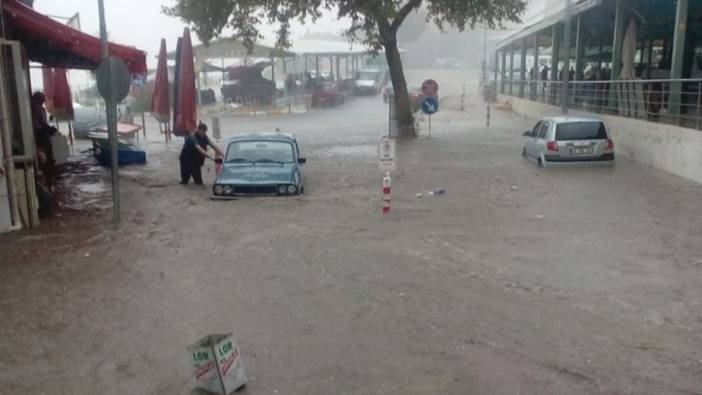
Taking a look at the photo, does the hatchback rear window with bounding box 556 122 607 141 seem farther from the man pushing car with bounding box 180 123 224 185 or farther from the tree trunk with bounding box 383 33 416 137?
the tree trunk with bounding box 383 33 416 137

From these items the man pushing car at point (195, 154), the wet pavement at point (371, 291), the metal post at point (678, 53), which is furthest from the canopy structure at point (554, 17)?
the man pushing car at point (195, 154)

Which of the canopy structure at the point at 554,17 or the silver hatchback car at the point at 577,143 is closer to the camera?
the silver hatchback car at the point at 577,143

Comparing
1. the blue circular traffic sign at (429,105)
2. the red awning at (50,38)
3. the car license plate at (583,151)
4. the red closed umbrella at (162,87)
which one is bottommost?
the car license plate at (583,151)

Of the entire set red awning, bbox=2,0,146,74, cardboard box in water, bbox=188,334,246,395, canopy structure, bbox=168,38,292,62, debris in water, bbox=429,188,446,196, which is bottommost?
debris in water, bbox=429,188,446,196

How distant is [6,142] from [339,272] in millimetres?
5550

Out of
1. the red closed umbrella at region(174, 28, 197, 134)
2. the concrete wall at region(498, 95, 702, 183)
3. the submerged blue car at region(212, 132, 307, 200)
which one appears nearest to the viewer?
the submerged blue car at region(212, 132, 307, 200)

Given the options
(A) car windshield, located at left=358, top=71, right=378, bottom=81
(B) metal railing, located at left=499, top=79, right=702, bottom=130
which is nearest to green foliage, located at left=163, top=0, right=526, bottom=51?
(B) metal railing, located at left=499, top=79, right=702, bottom=130

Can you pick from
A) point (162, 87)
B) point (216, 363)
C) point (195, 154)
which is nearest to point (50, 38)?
point (195, 154)

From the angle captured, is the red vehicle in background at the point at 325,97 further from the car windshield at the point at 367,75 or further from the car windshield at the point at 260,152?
the car windshield at the point at 260,152

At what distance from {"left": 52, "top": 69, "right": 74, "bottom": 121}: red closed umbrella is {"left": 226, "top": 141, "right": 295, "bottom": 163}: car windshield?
407 inches

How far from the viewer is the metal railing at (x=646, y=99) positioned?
16.3 m

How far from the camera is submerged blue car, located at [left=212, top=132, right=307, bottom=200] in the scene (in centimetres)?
1319

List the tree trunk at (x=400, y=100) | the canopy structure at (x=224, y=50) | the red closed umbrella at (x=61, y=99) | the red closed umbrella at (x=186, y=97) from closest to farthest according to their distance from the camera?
the red closed umbrella at (x=186, y=97), the red closed umbrella at (x=61, y=99), the tree trunk at (x=400, y=100), the canopy structure at (x=224, y=50)

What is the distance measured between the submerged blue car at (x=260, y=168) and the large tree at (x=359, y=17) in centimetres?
960
